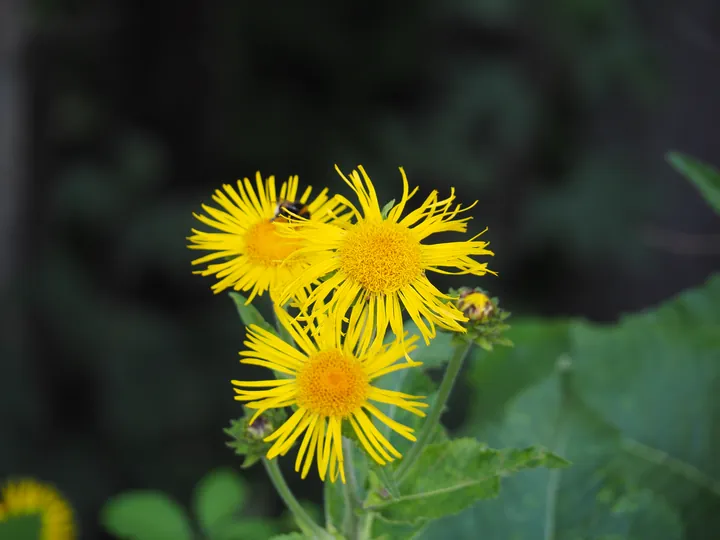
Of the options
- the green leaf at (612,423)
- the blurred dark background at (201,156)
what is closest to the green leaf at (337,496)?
the green leaf at (612,423)

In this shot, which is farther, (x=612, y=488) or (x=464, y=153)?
(x=464, y=153)

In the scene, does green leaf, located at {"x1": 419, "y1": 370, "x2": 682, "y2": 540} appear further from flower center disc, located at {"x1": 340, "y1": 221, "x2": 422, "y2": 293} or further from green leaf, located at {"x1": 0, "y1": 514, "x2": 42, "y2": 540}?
green leaf, located at {"x1": 0, "y1": 514, "x2": 42, "y2": 540}

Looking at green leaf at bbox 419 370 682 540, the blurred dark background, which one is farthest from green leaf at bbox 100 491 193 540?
the blurred dark background

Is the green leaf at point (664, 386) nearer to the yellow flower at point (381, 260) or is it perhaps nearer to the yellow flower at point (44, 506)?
the yellow flower at point (381, 260)

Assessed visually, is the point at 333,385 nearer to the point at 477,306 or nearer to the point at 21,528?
the point at 477,306

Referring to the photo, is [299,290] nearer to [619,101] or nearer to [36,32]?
[36,32]

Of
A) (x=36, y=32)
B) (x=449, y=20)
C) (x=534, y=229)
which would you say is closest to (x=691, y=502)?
(x=534, y=229)

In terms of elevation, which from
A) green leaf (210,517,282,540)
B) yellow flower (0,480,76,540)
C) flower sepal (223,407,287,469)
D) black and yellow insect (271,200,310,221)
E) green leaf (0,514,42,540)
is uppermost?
black and yellow insect (271,200,310,221)
